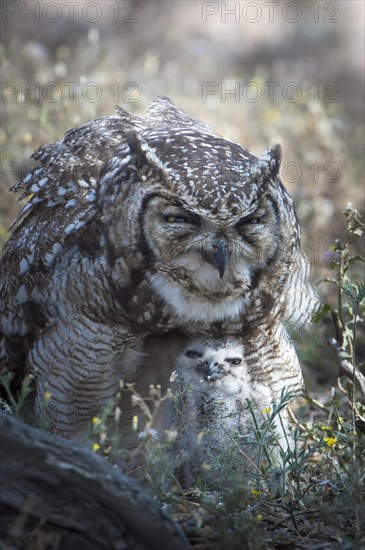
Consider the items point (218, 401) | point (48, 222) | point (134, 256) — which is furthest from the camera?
point (48, 222)

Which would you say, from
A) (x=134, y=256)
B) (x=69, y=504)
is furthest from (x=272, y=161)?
(x=69, y=504)

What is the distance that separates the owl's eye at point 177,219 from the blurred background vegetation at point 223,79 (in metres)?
1.62

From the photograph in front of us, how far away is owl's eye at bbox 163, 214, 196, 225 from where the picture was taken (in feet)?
12.4

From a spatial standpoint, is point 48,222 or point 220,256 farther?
point 48,222

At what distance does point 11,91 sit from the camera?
7.14 m

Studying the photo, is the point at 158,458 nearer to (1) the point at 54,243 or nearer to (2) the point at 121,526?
(2) the point at 121,526

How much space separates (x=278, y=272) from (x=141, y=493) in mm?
1718

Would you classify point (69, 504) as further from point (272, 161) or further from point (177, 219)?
point (272, 161)

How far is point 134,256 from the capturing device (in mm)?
4043

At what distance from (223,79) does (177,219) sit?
22.8 feet

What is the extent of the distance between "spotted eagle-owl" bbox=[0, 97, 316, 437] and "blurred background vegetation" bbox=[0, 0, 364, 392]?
1.19 meters

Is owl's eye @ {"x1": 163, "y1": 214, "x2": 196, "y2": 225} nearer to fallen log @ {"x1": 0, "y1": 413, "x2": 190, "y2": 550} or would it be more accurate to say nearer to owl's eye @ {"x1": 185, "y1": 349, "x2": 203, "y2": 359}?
owl's eye @ {"x1": 185, "y1": 349, "x2": 203, "y2": 359}

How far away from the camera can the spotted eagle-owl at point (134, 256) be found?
3842mm

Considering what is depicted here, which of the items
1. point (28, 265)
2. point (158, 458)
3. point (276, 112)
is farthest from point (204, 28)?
point (158, 458)
